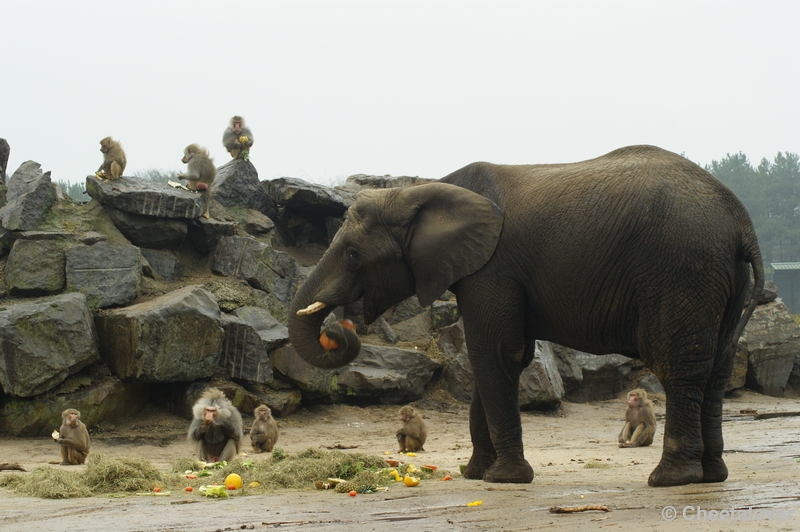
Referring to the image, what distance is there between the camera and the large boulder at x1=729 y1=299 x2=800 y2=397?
65.4ft

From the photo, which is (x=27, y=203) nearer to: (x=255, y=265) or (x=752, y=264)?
(x=255, y=265)

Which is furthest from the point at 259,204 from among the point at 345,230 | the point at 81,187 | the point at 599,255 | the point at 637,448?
the point at 81,187

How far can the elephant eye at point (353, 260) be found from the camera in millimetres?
7906

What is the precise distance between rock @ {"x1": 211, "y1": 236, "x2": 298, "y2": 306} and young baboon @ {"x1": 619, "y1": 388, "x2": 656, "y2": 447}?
778 centimetres

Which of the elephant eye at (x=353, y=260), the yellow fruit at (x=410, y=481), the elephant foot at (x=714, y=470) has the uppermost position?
the elephant eye at (x=353, y=260)

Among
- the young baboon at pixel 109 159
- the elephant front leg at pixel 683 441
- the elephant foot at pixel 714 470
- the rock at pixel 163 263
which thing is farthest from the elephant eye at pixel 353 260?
the young baboon at pixel 109 159

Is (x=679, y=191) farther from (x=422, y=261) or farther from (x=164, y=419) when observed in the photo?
(x=164, y=419)

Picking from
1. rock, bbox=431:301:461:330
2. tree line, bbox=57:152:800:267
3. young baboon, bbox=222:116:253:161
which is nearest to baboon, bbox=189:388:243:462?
rock, bbox=431:301:461:330

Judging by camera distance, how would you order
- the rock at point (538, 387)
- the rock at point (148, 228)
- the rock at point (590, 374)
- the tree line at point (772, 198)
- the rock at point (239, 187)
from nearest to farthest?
the rock at point (538, 387)
the rock at point (148, 228)
the rock at point (590, 374)
the rock at point (239, 187)
the tree line at point (772, 198)

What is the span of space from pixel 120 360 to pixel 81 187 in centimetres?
5934

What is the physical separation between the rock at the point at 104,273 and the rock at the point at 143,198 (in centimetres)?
155

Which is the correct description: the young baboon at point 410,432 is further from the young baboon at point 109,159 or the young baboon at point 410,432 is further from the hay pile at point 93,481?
the young baboon at point 109,159

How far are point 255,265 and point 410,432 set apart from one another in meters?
6.75

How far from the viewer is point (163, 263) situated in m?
17.0
